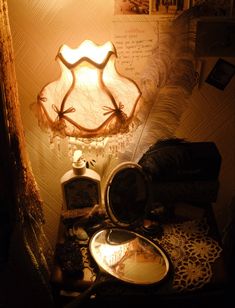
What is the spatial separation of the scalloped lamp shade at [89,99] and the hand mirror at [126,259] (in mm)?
369

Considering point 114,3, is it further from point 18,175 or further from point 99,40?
point 18,175

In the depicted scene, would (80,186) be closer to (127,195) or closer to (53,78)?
(127,195)

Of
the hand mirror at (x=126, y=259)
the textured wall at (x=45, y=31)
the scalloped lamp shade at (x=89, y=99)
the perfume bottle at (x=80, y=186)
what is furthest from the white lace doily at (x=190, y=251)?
the textured wall at (x=45, y=31)

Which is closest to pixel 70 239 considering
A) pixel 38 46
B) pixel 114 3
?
pixel 38 46

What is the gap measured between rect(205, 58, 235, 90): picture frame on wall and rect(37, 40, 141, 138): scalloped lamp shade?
15.0 inches

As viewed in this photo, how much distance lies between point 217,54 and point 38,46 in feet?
2.07

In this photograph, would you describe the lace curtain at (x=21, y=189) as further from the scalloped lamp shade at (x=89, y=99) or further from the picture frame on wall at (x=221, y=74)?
the picture frame on wall at (x=221, y=74)

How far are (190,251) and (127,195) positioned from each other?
0.28 m

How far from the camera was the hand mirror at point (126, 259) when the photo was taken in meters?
1.07

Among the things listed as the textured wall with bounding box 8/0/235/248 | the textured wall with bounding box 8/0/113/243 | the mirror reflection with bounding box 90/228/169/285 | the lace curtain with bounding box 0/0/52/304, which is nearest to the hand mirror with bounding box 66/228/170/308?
the mirror reflection with bounding box 90/228/169/285

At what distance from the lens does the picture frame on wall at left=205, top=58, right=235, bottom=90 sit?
1314 mm

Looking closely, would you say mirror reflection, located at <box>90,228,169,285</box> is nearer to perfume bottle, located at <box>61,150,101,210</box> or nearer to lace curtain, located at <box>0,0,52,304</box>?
perfume bottle, located at <box>61,150,101,210</box>

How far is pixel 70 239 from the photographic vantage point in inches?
49.6

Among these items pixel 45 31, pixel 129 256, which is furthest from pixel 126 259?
pixel 45 31
